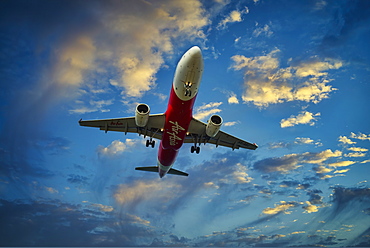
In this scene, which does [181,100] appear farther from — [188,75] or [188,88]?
[188,75]

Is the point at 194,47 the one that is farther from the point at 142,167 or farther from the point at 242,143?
the point at 142,167

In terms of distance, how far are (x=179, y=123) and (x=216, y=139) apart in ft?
33.3

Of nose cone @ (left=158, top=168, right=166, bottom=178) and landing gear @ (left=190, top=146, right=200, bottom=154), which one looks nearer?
landing gear @ (left=190, top=146, right=200, bottom=154)

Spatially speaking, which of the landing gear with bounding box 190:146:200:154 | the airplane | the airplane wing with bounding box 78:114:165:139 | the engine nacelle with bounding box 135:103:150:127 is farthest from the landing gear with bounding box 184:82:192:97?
the landing gear with bounding box 190:146:200:154

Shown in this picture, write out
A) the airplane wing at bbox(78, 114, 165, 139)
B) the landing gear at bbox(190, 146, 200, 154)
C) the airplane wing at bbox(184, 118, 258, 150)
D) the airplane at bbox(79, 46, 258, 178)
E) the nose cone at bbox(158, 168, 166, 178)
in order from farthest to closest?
the nose cone at bbox(158, 168, 166, 178) → the landing gear at bbox(190, 146, 200, 154) → the airplane wing at bbox(184, 118, 258, 150) → the airplane wing at bbox(78, 114, 165, 139) → the airplane at bbox(79, 46, 258, 178)

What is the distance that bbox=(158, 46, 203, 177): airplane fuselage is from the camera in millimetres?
22422

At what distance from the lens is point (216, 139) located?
35906mm

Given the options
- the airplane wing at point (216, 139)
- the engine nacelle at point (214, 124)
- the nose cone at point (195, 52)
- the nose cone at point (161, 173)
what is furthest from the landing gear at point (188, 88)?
the nose cone at point (161, 173)

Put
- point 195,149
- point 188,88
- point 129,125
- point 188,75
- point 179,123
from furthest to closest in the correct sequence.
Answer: point 195,149, point 129,125, point 179,123, point 188,88, point 188,75

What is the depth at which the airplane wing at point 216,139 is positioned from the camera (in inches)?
1288

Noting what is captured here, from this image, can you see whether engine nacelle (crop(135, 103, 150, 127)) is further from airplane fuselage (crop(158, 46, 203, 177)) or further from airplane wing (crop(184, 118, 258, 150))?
airplane wing (crop(184, 118, 258, 150))

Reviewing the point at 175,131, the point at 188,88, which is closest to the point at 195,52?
the point at 188,88

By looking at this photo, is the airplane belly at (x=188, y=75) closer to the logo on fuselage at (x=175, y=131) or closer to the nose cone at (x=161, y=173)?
the logo on fuselage at (x=175, y=131)

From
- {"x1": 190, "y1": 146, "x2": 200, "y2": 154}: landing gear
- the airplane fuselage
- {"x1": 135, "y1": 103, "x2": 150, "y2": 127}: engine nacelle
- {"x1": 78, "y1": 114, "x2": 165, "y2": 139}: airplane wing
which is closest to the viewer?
the airplane fuselage
